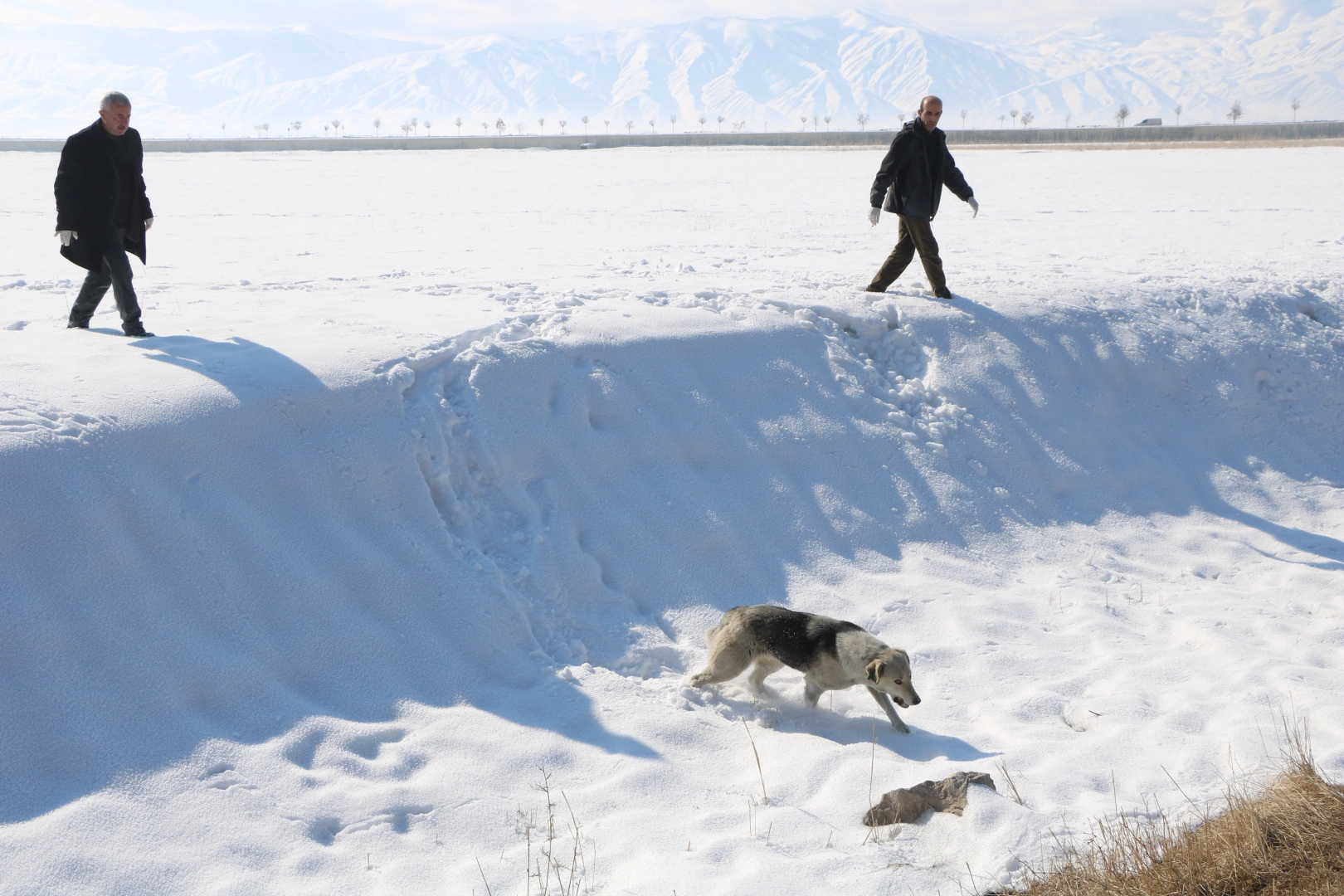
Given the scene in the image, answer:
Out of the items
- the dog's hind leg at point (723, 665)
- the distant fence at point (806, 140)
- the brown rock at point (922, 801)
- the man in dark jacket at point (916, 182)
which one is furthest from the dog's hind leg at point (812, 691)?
the distant fence at point (806, 140)

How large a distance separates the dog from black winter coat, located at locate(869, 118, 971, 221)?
5.31 metres

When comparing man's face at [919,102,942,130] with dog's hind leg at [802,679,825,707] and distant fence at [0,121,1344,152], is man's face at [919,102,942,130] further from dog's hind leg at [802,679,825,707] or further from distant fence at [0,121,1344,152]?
distant fence at [0,121,1344,152]

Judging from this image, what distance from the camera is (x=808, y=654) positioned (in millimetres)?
4793

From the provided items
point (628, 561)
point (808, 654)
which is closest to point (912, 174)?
point (628, 561)

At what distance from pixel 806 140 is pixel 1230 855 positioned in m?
86.5

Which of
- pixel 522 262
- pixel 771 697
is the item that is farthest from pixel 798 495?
pixel 522 262

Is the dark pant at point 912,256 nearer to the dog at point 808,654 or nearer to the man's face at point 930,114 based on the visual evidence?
the man's face at point 930,114

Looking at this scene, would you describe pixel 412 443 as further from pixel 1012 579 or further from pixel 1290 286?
pixel 1290 286

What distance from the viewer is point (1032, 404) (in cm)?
827

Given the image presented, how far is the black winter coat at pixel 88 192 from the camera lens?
21.5 ft

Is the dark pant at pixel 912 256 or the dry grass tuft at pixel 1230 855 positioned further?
the dark pant at pixel 912 256

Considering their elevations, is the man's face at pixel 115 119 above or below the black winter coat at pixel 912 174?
above

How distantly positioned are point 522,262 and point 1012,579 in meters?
7.66

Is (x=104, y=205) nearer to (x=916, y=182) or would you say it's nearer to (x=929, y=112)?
(x=916, y=182)
